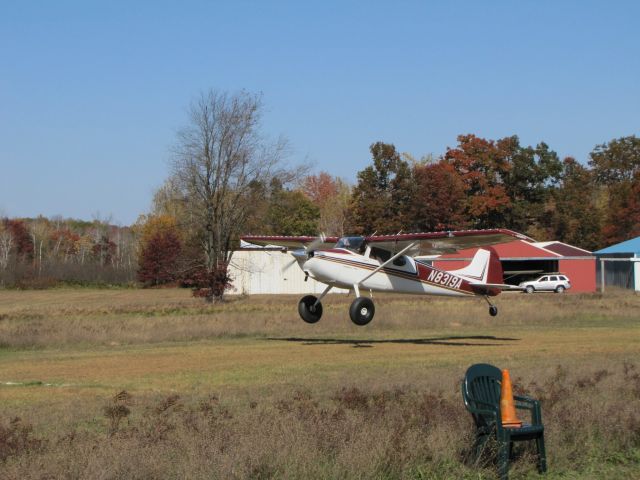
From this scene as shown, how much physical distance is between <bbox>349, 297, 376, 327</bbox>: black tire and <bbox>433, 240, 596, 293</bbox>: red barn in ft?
151

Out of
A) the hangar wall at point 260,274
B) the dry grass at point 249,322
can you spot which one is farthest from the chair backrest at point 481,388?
the hangar wall at point 260,274

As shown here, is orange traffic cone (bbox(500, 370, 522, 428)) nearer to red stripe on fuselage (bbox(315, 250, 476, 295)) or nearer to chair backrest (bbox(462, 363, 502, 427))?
chair backrest (bbox(462, 363, 502, 427))

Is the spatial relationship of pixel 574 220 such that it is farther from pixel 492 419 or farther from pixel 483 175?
pixel 492 419

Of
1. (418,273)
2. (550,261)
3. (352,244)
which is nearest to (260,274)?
(550,261)

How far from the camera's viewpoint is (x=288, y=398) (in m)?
14.1

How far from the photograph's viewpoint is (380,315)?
34219mm

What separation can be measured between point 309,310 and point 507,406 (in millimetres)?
17838

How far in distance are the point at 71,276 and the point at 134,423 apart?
90.2 metres

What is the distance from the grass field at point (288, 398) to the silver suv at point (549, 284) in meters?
39.7

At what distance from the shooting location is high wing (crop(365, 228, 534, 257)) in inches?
988

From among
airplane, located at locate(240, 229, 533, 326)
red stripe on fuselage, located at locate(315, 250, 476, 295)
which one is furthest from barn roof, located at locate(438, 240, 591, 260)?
airplane, located at locate(240, 229, 533, 326)

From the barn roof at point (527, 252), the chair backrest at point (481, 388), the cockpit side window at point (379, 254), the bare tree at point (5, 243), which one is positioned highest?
the bare tree at point (5, 243)

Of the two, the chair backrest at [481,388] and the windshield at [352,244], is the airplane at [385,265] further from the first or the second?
the chair backrest at [481,388]

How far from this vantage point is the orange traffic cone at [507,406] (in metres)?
9.52
